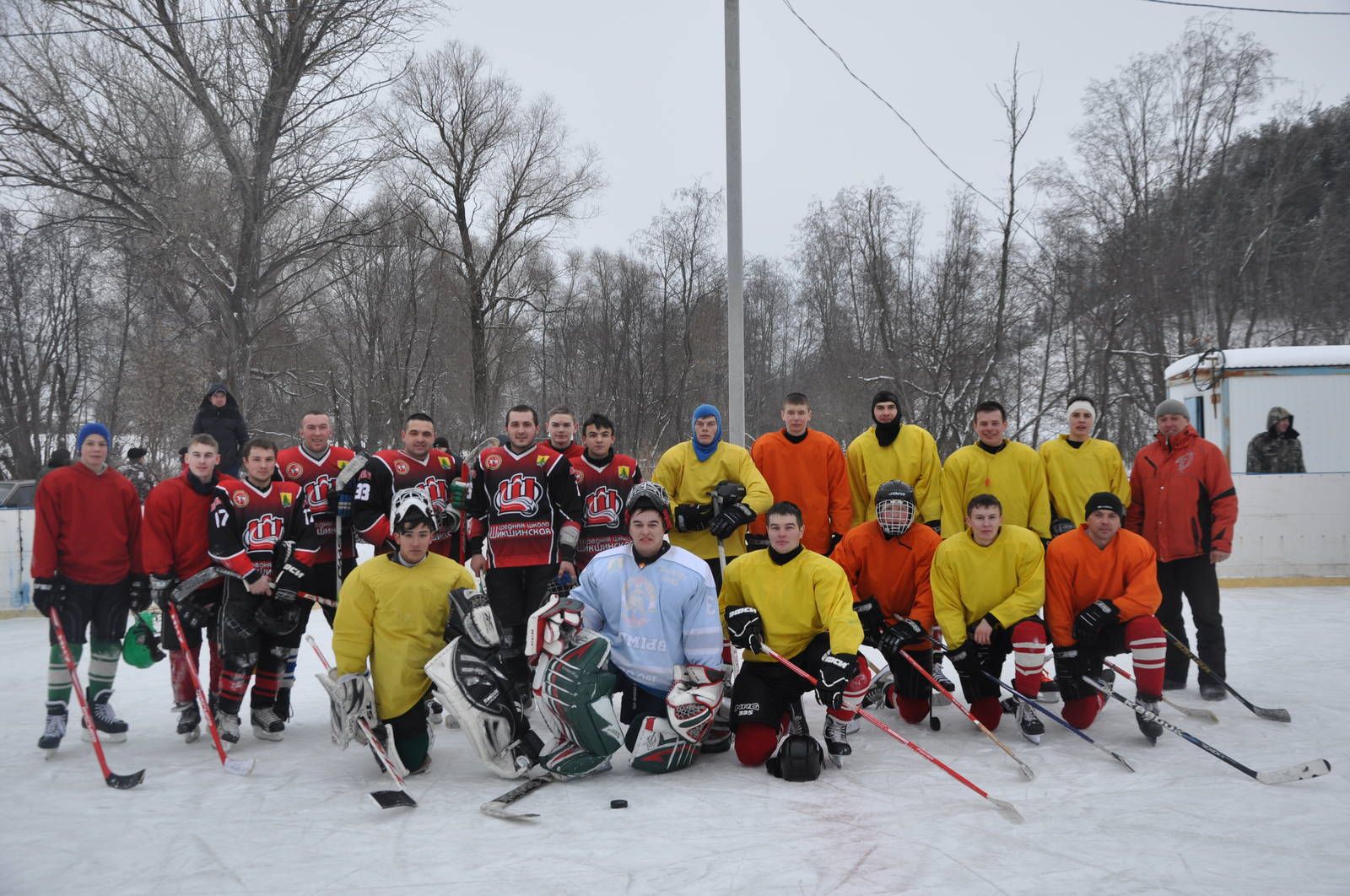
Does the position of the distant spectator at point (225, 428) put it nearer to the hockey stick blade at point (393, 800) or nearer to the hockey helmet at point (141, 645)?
the hockey helmet at point (141, 645)

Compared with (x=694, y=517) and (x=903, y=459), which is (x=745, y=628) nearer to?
(x=694, y=517)

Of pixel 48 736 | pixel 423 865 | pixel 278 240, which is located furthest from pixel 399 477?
pixel 278 240

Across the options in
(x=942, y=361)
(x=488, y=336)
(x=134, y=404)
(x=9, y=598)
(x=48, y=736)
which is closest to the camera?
(x=48, y=736)

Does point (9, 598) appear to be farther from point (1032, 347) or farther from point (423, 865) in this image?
point (1032, 347)

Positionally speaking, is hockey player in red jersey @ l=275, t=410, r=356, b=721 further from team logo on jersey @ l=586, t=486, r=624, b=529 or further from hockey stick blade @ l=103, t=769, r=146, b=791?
team logo on jersey @ l=586, t=486, r=624, b=529

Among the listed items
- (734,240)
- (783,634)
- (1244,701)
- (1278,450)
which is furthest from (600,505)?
(1278,450)

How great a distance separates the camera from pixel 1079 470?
499 cm

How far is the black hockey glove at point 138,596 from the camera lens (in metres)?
4.43

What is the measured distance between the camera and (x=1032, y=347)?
21047mm

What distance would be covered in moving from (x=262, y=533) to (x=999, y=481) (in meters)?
3.69

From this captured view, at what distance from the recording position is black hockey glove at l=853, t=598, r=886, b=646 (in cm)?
434

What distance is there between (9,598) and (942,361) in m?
14.8

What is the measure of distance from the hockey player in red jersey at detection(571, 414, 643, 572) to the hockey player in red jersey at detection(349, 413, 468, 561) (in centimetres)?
64

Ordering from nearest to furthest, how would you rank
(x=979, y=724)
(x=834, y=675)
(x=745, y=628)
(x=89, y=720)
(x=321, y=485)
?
(x=834, y=675) < (x=745, y=628) < (x=979, y=724) < (x=89, y=720) < (x=321, y=485)
